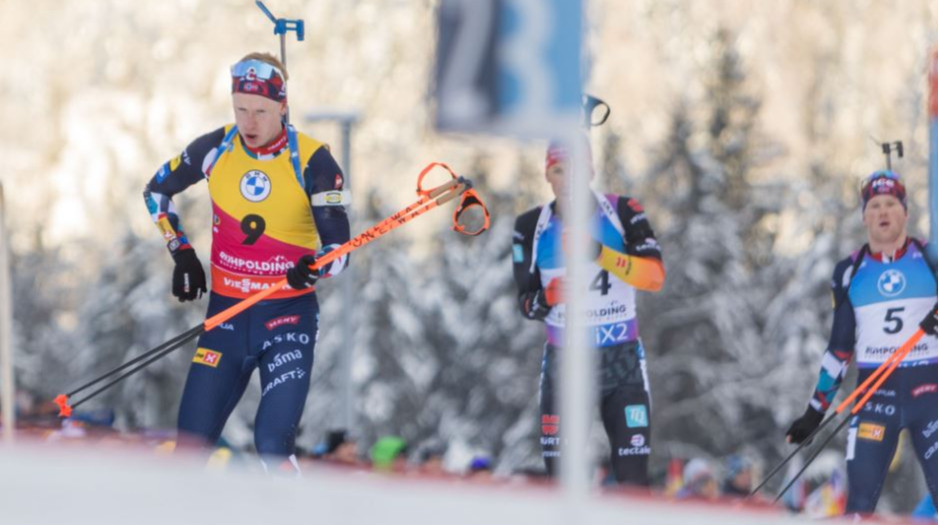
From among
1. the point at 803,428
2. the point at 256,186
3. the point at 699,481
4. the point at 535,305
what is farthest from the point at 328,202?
the point at 699,481

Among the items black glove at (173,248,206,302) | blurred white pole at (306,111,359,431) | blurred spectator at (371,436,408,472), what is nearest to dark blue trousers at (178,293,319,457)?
black glove at (173,248,206,302)

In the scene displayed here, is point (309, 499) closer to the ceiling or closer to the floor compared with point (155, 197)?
closer to the floor

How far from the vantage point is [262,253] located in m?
8.84

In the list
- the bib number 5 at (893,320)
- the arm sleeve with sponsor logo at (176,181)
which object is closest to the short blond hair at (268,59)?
the arm sleeve with sponsor logo at (176,181)

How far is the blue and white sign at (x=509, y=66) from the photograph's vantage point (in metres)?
4.98

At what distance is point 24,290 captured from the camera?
6750 cm

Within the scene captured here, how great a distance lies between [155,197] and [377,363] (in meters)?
42.0

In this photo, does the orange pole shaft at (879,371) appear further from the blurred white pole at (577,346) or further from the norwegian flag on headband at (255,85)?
the blurred white pole at (577,346)

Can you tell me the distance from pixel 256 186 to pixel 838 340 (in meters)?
3.66

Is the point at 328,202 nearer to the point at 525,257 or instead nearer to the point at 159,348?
the point at 159,348

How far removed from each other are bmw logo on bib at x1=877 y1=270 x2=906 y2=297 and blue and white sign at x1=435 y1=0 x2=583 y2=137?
5.19 m

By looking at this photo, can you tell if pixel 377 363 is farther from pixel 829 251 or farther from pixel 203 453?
pixel 203 453

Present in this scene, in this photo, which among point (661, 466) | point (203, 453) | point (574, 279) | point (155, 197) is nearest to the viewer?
point (574, 279)

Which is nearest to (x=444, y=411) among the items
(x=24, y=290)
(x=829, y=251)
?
(x=829, y=251)
